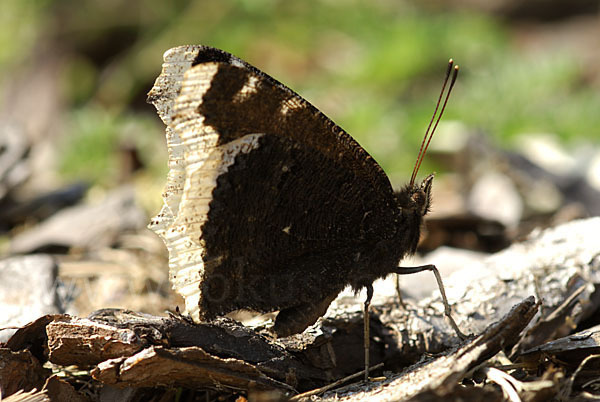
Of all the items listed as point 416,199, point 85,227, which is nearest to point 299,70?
point 85,227

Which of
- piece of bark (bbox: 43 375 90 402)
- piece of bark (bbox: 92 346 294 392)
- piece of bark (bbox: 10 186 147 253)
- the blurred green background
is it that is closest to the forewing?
piece of bark (bbox: 92 346 294 392)

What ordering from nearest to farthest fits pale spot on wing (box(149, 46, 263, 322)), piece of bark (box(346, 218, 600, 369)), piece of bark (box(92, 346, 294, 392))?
piece of bark (box(92, 346, 294, 392))
pale spot on wing (box(149, 46, 263, 322))
piece of bark (box(346, 218, 600, 369))

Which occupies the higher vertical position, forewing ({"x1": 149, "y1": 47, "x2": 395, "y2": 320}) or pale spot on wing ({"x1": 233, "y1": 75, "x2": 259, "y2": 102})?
pale spot on wing ({"x1": 233, "y1": 75, "x2": 259, "y2": 102})

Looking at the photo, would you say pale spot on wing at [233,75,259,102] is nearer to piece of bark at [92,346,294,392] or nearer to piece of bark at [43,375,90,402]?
piece of bark at [92,346,294,392]

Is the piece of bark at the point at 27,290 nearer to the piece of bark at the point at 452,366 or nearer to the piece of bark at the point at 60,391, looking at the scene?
the piece of bark at the point at 60,391

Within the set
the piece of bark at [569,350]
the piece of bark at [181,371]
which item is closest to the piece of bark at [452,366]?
the piece of bark at [569,350]

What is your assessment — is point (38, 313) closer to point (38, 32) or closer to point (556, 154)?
point (556, 154)
